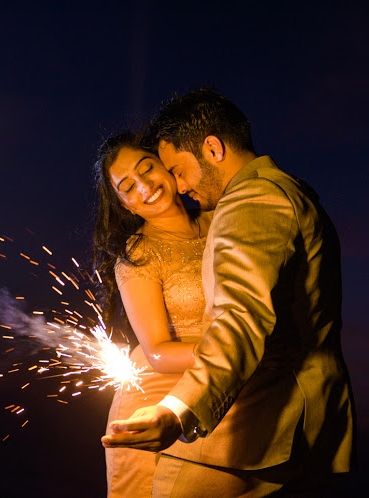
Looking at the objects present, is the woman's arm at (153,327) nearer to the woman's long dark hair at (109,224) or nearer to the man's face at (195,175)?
the woman's long dark hair at (109,224)

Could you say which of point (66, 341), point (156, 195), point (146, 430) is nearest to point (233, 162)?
point (156, 195)

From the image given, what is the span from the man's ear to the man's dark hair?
0.08ft

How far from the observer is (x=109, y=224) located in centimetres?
320

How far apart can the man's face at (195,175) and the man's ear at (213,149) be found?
3cm

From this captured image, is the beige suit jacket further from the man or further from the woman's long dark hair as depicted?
the woman's long dark hair

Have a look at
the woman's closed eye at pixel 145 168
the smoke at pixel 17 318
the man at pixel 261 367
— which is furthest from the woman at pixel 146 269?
the smoke at pixel 17 318

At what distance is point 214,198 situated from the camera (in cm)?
217

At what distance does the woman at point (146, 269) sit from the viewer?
262 centimetres

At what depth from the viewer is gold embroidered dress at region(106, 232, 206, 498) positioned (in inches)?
105

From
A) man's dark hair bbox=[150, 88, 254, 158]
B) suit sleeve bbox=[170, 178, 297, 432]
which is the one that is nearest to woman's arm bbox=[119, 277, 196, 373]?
man's dark hair bbox=[150, 88, 254, 158]

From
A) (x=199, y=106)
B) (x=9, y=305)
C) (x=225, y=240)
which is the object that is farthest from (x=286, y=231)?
(x=9, y=305)

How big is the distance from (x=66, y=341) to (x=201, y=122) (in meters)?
1.63

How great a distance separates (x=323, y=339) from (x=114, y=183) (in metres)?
1.60

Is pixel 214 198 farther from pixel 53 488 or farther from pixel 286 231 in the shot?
pixel 53 488
